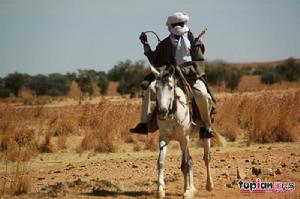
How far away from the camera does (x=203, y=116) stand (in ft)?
33.2

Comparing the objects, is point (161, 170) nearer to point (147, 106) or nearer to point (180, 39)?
point (147, 106)

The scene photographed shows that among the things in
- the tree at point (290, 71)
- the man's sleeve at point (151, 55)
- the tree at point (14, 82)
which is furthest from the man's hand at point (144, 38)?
the tree at point (290, 71)

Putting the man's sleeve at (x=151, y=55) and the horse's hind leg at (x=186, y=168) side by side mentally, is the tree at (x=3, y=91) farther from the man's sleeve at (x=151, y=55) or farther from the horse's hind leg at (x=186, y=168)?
the horse's hind leg at (x=186, y=168)

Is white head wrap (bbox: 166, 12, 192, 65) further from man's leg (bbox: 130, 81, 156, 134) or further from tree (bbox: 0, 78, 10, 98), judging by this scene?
tree (bbox: 0, 78, 10, 98)

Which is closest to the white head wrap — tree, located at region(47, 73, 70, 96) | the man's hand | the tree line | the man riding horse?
the man riding horse

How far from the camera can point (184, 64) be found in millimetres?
10055

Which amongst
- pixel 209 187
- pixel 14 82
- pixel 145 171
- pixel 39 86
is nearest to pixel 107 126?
pixel 145 171

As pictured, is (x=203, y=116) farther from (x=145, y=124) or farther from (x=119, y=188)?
(x=119, y=188)

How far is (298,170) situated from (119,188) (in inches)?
155

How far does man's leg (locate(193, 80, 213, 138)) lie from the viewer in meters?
9.91

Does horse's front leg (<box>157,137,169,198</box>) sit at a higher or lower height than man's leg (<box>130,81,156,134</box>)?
lower

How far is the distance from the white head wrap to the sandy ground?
2480 mm

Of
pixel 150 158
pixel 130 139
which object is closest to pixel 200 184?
pixel 150 158

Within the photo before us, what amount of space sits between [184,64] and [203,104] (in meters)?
0.80
